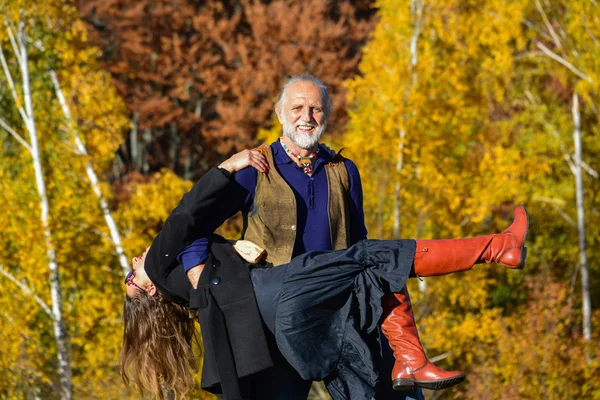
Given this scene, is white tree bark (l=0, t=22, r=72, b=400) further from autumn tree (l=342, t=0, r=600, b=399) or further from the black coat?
the black coat

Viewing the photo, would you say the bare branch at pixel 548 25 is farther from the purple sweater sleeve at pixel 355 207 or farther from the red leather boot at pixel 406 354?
the red leather boot at pixel 406 354

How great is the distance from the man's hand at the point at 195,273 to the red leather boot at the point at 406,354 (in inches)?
27.1

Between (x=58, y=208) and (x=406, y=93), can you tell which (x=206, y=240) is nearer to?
(x=58, y=208)

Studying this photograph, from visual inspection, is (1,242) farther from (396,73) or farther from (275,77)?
(275,77)

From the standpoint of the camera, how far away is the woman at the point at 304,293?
11.5 ft

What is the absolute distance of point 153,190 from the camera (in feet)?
41.3

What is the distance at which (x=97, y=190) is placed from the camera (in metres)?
12.8

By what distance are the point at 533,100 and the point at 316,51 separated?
608 cm

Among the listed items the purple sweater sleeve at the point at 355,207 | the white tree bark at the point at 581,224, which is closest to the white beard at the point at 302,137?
the purple sweater sleeve at the point at 355,207

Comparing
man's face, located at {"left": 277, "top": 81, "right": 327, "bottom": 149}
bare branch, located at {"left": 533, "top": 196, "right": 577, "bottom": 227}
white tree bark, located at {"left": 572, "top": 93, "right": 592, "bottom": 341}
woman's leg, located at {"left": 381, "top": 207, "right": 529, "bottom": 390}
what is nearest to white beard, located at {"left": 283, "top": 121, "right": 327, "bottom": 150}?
man's face, located at {"left": 277, "top": 81, "right": 327, "bottom": 149}

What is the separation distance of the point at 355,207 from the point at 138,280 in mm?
934

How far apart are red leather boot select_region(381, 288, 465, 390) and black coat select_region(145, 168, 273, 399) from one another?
1.50ft

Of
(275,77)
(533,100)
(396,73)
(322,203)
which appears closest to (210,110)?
(275,77)

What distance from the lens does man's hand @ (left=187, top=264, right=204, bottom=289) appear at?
363 centimetres
